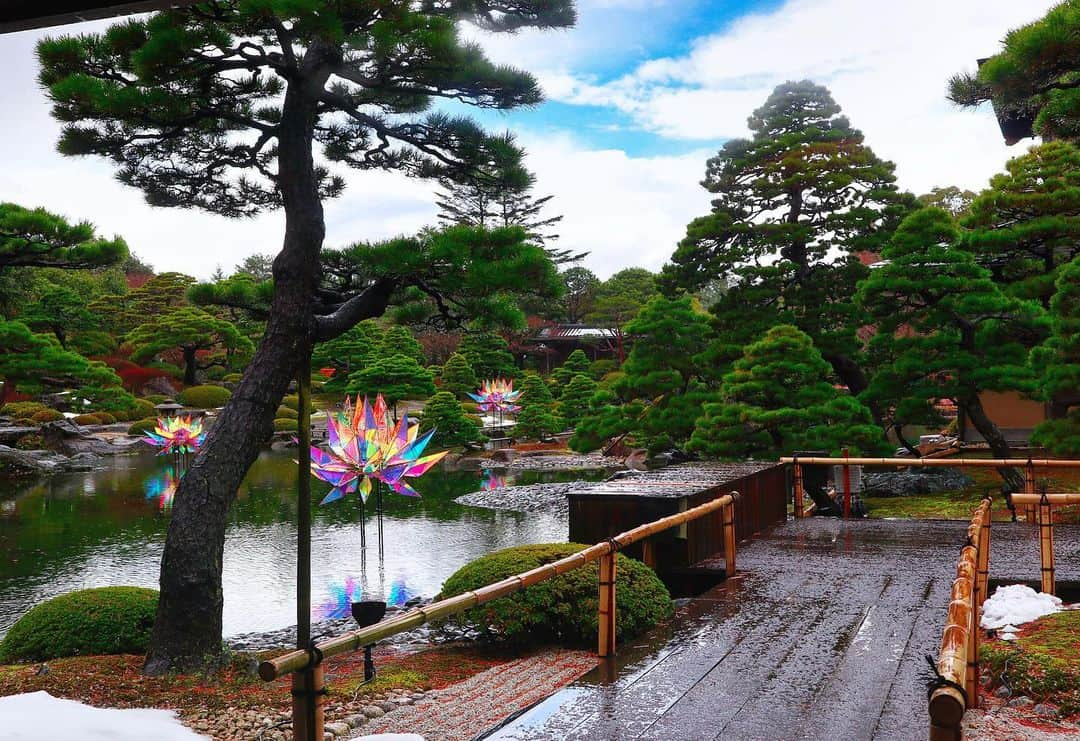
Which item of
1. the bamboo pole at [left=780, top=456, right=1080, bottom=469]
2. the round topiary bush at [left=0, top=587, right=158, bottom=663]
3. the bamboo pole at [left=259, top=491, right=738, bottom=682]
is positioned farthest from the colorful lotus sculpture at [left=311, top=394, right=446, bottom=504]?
the bamboo pole at [left=259, top=491, right=738, bottom=682]

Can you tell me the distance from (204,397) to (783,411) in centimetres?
2440

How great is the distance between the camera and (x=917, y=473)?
12.9 meters

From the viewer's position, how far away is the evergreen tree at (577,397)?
24.9 m

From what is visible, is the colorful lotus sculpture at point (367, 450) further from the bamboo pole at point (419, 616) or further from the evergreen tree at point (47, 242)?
the bamboo pole at point (419, 616)

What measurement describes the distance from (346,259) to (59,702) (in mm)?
3814

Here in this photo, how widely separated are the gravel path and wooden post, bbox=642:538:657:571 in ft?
3.10

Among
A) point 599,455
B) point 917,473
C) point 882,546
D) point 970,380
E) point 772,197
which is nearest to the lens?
point 882,546

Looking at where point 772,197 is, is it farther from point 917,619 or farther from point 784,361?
point 917,619

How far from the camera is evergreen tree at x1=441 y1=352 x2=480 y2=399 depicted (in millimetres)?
30391

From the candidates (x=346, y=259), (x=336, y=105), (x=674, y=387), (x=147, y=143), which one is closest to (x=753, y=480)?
(x=346, y=259)

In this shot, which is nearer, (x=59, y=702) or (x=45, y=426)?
(x=59, y=702)

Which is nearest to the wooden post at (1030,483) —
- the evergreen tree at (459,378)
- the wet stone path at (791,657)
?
the wet stone path at (791,657)

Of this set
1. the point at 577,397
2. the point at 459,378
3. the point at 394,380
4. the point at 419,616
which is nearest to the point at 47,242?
the point at 419,616

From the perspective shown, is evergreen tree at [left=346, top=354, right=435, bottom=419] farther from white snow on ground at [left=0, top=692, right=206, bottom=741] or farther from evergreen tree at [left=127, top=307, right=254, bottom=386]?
white snow on ground at [left=0, top=692, right=206, bottom=741]
